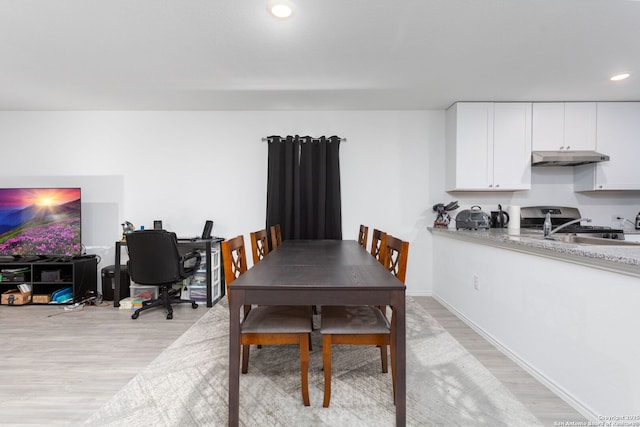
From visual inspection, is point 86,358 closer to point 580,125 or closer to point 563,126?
point 563,126

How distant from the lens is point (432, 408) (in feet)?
5.13

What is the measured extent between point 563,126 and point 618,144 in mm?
646

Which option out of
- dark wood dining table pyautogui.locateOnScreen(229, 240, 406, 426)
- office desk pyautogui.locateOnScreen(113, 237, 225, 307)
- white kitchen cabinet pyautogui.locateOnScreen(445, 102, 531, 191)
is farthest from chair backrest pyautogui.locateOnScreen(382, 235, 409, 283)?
office desk pyautogui.locateOnScreen(113, 237, 225, 307)

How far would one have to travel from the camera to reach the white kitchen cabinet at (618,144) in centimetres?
322

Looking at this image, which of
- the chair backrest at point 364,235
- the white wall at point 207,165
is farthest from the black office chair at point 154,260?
the chair backrest at point 364,235

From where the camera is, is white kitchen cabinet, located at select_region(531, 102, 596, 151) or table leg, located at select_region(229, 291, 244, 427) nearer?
table leg, located at select_region(229, 291, 244, 427)

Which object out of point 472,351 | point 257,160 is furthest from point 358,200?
point 472,351

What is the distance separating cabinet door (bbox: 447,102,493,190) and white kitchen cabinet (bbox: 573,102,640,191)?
1248 mm

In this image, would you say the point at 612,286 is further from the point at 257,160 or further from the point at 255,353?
the point at 257,160

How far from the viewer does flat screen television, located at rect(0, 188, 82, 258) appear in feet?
10.8

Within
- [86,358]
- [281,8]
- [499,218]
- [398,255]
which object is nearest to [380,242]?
[398,255]

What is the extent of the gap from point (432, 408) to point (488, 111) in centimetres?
318

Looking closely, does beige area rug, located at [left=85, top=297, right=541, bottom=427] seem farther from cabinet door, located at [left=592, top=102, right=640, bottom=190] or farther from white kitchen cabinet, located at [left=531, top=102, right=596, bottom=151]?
cabinet door, located at [left=592, top=102, right=640, bottom=190]

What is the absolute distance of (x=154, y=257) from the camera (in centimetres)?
285
